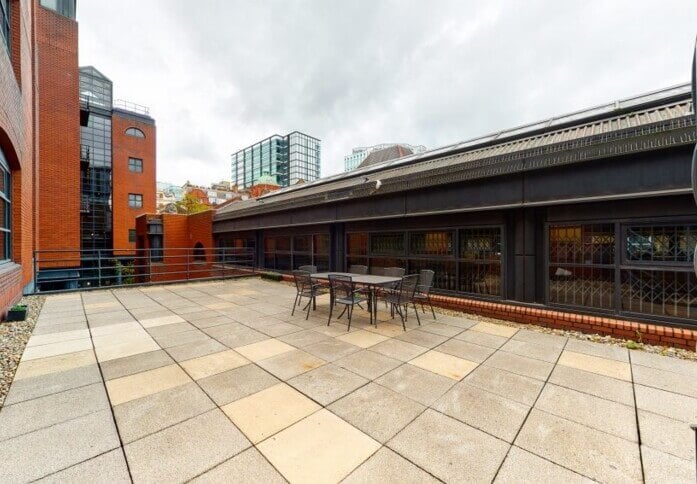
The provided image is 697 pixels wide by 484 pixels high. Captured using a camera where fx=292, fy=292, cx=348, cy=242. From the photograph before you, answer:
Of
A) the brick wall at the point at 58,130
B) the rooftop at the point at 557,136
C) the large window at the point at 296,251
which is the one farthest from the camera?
the brick wall at the point at 58,130

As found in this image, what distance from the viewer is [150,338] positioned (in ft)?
15.4

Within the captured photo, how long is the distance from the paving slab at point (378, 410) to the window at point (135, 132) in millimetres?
32920

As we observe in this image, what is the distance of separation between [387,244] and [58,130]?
1765cm

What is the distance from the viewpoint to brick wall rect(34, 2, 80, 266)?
13.6m

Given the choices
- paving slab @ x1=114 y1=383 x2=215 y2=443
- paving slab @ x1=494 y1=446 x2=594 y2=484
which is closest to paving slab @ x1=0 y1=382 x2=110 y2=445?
paving slab @ x1=114 y1=383 x2=215 y2=443

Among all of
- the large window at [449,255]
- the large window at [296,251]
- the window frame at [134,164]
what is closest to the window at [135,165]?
the window frame at [134,164]

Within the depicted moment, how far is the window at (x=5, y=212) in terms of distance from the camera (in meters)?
6.30

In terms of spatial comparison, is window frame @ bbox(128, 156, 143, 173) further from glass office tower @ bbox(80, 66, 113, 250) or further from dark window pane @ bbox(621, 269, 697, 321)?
dark window pane @ bbox(621, 269, 697, 321)

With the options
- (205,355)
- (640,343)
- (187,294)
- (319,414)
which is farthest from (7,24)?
(640,343)

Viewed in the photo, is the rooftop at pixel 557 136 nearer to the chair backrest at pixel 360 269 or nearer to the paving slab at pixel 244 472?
the chair backrest at pixel 360 269

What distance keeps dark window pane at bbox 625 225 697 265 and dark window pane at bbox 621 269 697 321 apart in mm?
213

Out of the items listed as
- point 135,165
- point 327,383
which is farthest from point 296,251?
point 135,165

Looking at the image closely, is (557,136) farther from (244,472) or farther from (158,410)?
(158,410)

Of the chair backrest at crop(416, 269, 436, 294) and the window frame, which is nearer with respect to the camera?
the chair backrest at crop(416, 269, 436, 294)
